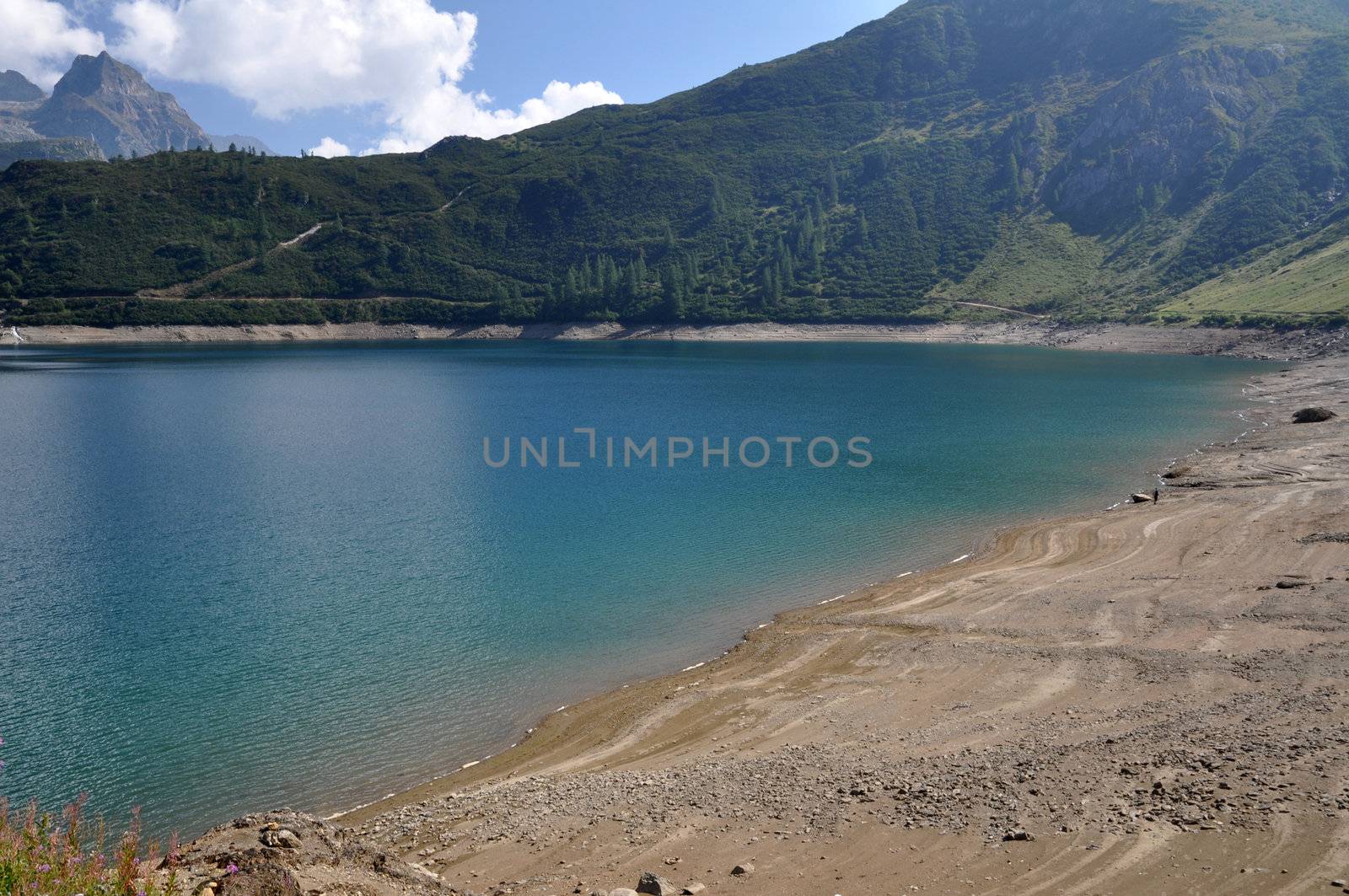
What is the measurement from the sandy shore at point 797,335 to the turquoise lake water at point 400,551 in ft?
137

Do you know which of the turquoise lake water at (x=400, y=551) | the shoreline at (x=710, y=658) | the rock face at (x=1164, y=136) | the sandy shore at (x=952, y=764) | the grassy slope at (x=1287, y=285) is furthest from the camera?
the rock face at (x=1164, y=136)

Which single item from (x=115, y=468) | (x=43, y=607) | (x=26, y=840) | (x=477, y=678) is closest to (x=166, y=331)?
(x=115, y=468)

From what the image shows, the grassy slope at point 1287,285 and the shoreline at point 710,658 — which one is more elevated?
the grassy slope at point 1287,285

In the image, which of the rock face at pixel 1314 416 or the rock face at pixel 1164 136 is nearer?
the rock face at pixel 1314 416

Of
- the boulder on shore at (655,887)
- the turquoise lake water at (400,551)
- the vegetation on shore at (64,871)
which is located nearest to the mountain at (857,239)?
the turquoise lake water at (400,551)

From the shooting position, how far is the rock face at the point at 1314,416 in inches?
1908

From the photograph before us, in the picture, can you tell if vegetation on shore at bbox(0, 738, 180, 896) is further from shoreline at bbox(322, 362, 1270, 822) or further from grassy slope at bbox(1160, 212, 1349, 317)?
grassy slope at bbox(1160, 212, 1349, 317)

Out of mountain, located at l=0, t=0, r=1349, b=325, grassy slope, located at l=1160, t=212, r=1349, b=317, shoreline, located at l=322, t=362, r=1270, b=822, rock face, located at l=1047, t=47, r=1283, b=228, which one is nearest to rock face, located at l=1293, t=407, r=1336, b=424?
shoreline, located at l=322, t=362, r=1270, b=822

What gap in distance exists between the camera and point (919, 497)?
3644 cm

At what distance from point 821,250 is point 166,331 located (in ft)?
401

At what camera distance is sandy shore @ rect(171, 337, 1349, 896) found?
9664 mm

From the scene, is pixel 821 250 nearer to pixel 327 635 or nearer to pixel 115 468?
pixel 115 468

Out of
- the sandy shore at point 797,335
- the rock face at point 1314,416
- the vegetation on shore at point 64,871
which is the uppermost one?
the sandy shore at point 797,335

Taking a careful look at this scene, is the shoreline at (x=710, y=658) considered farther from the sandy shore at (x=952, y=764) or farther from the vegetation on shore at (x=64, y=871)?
the vegetation on shore at (x=64, y=871)
